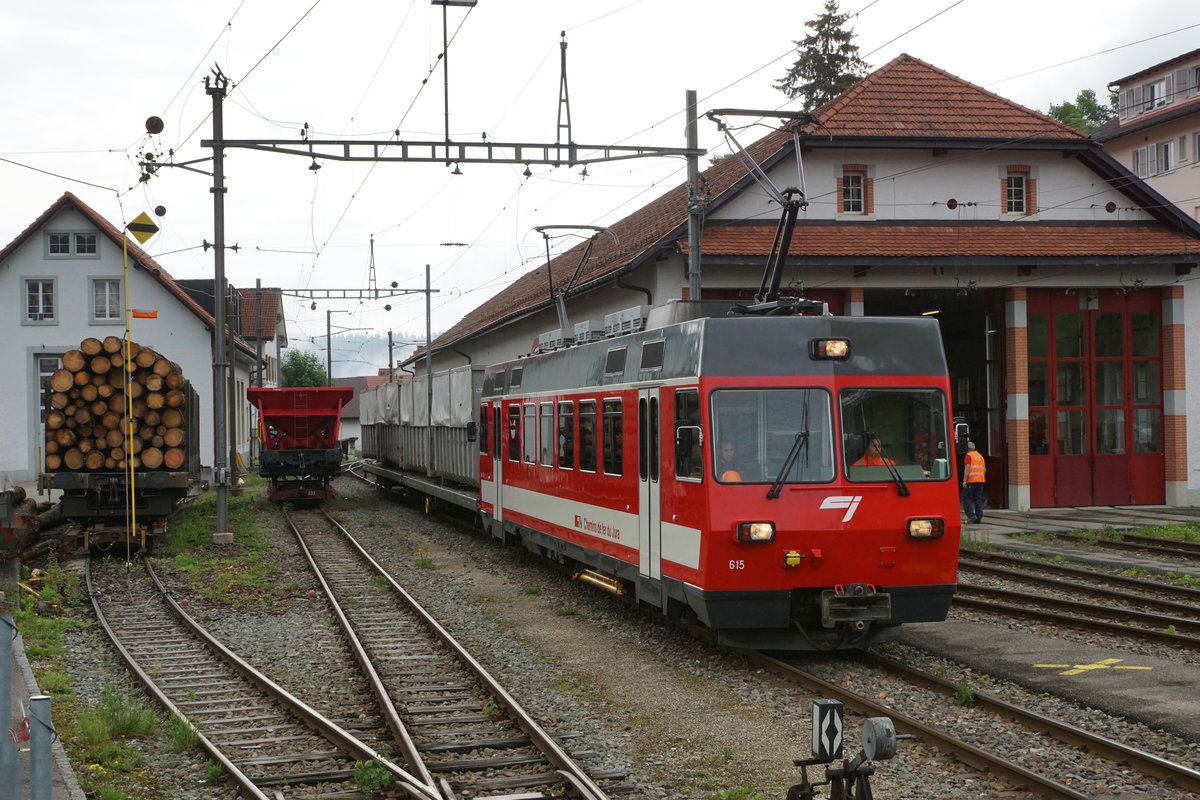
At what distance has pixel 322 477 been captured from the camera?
95.1 ft

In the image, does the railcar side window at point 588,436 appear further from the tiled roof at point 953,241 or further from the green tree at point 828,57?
the green tree at point 828,57

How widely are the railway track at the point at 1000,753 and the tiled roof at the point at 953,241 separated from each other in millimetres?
14559

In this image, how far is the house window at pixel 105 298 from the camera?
3853cm

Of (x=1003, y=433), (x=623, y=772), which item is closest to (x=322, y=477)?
(x=1003, y=433)

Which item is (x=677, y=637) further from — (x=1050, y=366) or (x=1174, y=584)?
(x=1050, y=366)

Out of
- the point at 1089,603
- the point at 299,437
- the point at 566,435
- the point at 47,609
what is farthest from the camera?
the point at 299,437

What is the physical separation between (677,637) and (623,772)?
4355 millimetres

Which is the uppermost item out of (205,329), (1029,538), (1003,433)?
(205,329)

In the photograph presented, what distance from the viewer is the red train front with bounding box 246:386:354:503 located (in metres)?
28.1

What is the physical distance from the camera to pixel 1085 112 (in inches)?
2692

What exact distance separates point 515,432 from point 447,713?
837 cm

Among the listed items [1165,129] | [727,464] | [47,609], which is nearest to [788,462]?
[727,464]

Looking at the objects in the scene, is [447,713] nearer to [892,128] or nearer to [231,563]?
[231,563]

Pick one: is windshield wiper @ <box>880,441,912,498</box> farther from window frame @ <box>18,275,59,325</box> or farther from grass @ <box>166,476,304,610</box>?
window frame @ <box>18,275,59,325</box>
